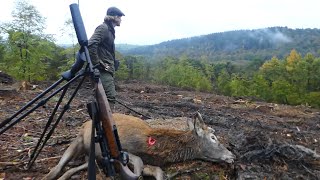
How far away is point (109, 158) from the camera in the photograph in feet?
10.3

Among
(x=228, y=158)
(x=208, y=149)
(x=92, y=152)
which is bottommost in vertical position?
(x=228, y=158)

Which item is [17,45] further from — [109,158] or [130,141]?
[109,158]

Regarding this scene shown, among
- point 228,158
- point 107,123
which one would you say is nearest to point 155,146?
point 228,158

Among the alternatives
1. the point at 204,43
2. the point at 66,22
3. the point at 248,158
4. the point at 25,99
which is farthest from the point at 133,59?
the point at 204,43

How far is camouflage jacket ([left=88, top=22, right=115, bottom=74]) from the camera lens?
599 cm

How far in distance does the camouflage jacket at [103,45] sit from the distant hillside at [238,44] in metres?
141

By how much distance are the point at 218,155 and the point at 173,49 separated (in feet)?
→ 550

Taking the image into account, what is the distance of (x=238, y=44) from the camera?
17812 cm

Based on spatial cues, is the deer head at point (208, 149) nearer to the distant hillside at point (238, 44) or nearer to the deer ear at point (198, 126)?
the deer ear at point (198, 126)

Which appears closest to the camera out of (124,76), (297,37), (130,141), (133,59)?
(130,141)

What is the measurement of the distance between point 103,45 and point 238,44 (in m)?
177

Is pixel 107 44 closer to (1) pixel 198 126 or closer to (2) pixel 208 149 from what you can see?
(1) pixel 198 126

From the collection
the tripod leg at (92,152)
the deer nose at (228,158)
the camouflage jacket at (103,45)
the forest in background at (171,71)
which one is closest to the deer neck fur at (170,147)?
the deer nose at (228,158)

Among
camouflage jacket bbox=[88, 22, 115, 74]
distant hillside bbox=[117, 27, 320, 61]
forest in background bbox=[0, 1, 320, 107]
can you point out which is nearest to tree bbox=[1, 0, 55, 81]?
forest in background bbox=[0, 1, 320, 107]
